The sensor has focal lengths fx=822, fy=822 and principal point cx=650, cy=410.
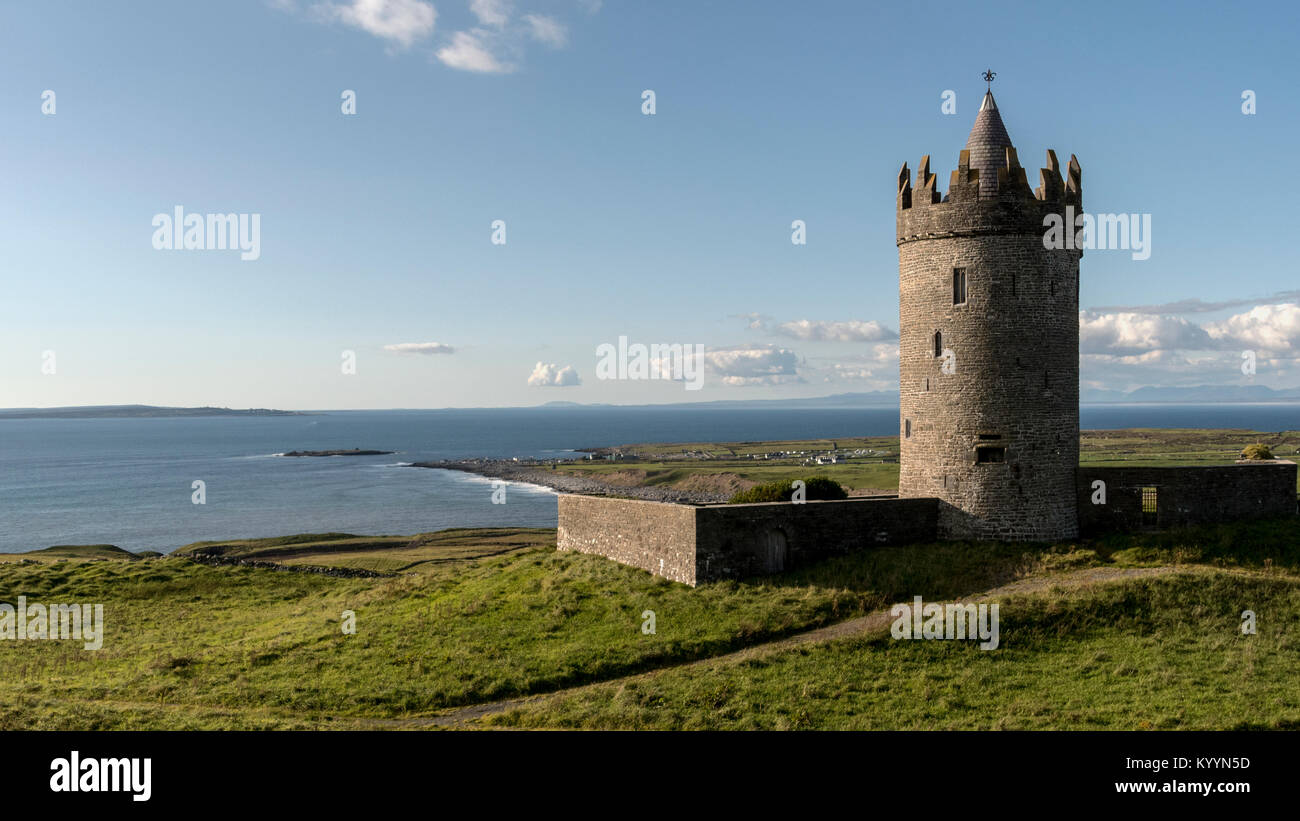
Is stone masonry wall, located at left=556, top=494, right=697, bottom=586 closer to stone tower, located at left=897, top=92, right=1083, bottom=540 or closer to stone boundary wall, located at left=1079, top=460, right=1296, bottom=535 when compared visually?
stone tower, located at left=897, top=92, right=1083, bottom=540

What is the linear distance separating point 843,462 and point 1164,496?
344 feet

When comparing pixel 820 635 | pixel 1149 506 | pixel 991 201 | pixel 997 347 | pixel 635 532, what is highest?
Answer: pixel 991 201

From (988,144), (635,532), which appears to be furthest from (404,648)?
(988,144)

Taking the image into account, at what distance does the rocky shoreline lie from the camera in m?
96.5

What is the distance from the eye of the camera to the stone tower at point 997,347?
24094mm

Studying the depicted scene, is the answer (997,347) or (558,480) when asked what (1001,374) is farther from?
(558,480)

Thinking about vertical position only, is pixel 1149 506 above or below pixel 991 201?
below

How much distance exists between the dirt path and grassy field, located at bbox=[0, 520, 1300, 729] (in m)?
0.24

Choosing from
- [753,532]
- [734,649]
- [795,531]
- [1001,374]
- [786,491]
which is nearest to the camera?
[734,649]

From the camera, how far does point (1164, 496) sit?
25.0 metres

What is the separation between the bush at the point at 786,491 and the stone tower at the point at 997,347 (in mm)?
4529

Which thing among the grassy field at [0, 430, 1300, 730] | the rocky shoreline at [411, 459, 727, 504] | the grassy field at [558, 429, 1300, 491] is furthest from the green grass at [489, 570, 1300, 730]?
the grassy field at [558, 429, 1300, 491]

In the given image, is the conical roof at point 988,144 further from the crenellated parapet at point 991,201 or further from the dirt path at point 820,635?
the dirt path at point 820,635
